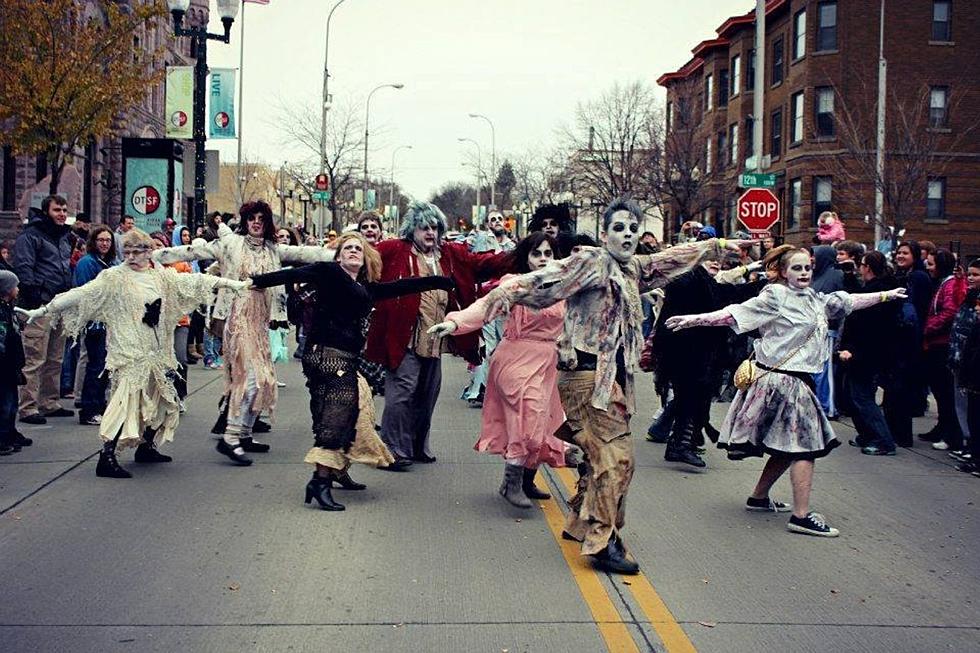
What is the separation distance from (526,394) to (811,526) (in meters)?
2.09

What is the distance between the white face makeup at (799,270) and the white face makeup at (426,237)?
3.05 meters

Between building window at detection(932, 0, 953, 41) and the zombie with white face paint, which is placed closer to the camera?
the zombie with white face paint

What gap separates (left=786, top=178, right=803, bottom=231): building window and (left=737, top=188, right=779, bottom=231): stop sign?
2005 centimetres

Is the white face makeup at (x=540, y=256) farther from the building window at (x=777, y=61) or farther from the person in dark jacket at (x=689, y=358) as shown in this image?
the building window at (x=777, y=61)

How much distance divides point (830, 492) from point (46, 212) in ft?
27.8

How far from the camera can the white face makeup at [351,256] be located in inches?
337

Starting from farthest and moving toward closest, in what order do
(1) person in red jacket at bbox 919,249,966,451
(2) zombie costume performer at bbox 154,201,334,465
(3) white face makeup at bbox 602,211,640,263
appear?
1. (1) person in red jacket at bbox 919,249,966,451
2. (2) zombie costume performer at bbox 154,201,334,465
3. (3) white face makeup at bbox 602,211,640,263

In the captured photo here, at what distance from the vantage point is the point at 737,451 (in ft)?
27.8

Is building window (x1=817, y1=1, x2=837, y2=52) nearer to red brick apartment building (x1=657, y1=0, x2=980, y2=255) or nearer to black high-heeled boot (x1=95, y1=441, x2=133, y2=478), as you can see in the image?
red brick apartment building (x1=657, y1=0, x2=980, y2=255)

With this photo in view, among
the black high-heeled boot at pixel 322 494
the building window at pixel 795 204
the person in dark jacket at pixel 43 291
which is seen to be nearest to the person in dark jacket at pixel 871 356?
the black high-heeled boot at pixel 322 494

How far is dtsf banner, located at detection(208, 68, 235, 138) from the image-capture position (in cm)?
2667

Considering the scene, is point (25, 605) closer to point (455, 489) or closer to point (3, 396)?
point (455, 489)

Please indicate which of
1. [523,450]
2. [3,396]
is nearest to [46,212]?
[3,396]

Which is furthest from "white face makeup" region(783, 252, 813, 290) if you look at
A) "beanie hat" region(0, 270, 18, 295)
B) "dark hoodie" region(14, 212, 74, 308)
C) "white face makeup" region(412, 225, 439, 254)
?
"dark hoodie" region(14, 212, 74, 308)
